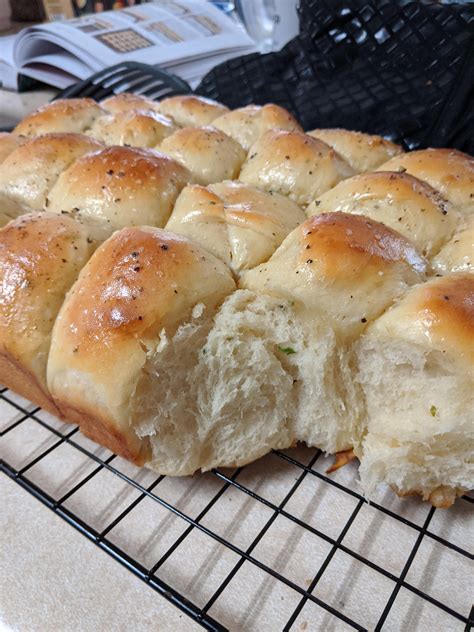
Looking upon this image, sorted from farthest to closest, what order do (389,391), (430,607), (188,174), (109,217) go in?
(188,174) → (109,217) → (389,391) → (430,607)

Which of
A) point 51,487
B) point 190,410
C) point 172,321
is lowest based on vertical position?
point 51,487

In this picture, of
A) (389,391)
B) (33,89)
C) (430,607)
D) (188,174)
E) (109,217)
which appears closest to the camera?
(430,607)

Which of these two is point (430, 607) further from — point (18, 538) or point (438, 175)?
point (438, 175)

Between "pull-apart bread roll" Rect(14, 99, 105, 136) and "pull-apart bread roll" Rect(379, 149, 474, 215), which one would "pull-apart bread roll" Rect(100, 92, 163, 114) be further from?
"pull-apart bread roll" Rect(379, 149, 474, 215)

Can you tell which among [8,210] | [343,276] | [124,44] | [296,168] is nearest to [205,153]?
[296,168]

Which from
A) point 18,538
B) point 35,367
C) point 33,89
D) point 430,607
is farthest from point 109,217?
point 33,89

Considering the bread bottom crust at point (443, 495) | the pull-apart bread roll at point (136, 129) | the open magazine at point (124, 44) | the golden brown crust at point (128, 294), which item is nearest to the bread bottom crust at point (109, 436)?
the golden brown crust at point (128, 294)
